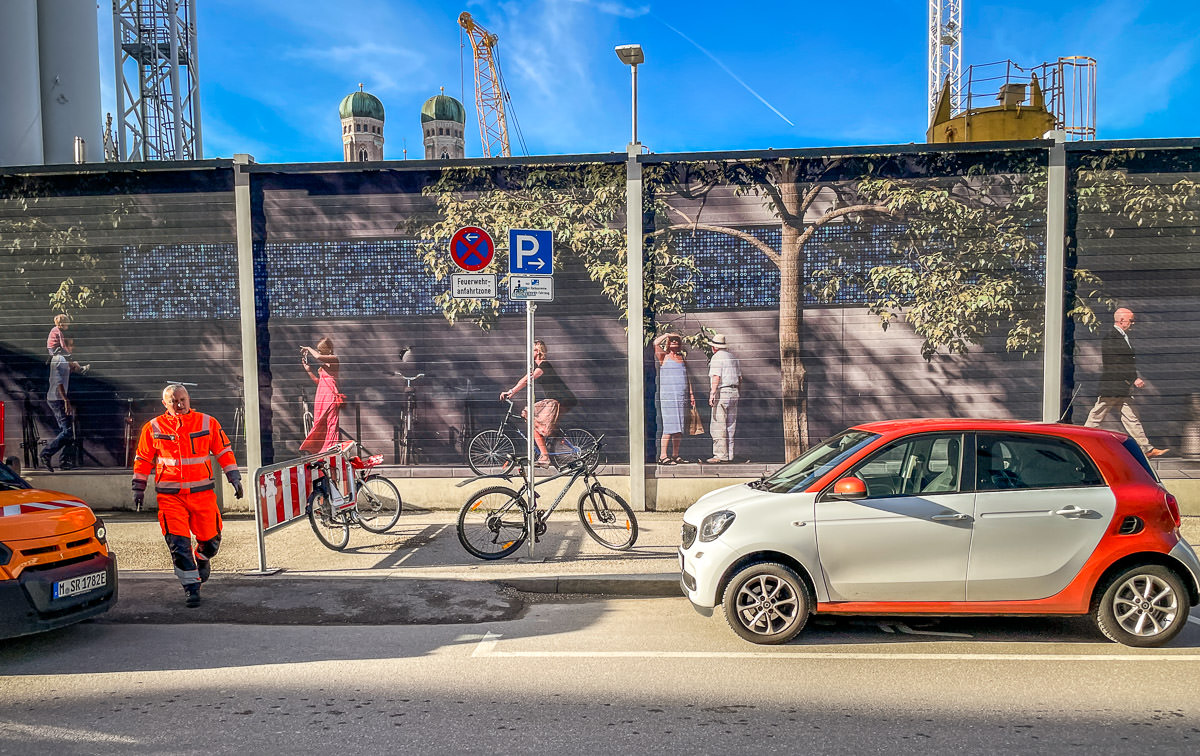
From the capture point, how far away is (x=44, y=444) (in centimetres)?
998

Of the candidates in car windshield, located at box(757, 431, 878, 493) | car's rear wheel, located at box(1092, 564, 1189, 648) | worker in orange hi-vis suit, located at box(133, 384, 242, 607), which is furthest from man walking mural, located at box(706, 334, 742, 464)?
worker in orange hi-vis suit, located at box(133, 384, 242, 607)

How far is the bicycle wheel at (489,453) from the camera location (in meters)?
9.86

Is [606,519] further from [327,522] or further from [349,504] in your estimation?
[327,522]

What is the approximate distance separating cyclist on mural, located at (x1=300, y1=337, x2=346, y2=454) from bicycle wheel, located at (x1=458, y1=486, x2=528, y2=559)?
10.7ft

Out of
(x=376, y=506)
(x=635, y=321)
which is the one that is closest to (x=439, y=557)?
(x=376, y=506)

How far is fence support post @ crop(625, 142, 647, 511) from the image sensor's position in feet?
31.5

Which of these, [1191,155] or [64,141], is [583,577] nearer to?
[1191,155]

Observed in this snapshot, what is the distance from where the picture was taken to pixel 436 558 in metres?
7.62

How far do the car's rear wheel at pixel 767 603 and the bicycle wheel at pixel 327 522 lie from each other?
15.0 ft

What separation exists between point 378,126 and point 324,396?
12979 centimetres

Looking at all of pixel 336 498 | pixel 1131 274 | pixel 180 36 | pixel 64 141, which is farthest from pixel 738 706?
pixel 180 36

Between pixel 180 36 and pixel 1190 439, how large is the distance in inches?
1764

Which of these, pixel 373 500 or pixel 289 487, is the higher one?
pixel 289 487

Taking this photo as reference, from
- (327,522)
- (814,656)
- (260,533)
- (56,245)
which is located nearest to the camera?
(814,656)
